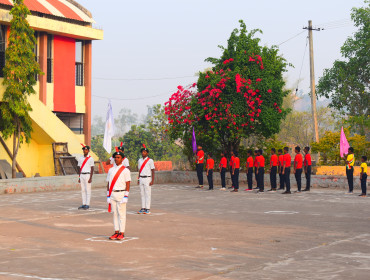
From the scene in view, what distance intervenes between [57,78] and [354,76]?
17577mm

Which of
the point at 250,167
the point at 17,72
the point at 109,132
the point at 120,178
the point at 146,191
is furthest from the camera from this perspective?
the point at 109,132

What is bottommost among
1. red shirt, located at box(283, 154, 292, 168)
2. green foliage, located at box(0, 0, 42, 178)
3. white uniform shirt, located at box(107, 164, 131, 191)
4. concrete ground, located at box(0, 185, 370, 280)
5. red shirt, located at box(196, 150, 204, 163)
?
concrete ground, located at box(0, 185, 370, 280)

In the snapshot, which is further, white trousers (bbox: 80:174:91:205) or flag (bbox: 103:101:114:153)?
flag (bbox: 103:101:114:153)

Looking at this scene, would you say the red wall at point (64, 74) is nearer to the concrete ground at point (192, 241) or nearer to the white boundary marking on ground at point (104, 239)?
the concrete ground at point (192, 241)

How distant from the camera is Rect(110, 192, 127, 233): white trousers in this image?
1208 cm

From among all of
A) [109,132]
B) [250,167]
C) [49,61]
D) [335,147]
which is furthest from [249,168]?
[49,61]

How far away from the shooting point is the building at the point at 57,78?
102 feet

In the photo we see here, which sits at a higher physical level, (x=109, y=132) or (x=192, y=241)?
(x=109, y=132)

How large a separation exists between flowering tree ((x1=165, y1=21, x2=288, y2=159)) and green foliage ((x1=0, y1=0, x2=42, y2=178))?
23.8 feet

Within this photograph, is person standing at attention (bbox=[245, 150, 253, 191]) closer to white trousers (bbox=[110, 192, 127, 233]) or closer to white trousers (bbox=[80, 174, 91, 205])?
white trousers (bbox=[80, 174, 91, 205])

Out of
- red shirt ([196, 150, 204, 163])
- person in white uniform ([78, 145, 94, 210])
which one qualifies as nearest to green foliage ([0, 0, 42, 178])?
red shirt ([196, 150, 204, 163])

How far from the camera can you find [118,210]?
1209 centimetres

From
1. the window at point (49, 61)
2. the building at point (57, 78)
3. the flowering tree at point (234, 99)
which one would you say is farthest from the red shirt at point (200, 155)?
the window at point (49, 61)

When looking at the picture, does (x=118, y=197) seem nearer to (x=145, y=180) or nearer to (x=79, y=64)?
(x=145, y=180)
